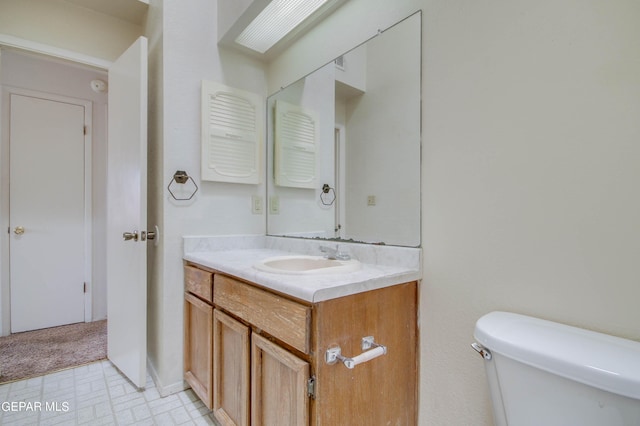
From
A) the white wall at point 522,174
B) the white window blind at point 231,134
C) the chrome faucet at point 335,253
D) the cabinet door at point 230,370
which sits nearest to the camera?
the white wall at point 522,174

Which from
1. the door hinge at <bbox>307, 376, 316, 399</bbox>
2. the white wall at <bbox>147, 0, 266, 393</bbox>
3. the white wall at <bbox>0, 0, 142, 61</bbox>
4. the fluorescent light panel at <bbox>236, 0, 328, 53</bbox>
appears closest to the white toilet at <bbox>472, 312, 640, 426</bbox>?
the door hinge at <bbox>307, 376, 316, 399</bbox>

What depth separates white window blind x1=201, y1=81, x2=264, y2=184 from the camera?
184 centimetres

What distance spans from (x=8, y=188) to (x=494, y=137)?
3505 mm

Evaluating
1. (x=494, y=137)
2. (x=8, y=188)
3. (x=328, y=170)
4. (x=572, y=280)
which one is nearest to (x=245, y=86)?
(x=328, y=170)

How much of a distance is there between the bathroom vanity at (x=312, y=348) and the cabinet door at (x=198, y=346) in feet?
0.19

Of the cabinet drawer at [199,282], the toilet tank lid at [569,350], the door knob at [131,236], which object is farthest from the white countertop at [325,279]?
the door knob at [131,236]

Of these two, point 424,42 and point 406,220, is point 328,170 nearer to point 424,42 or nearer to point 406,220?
point 406,220

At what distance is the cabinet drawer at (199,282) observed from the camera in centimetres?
149

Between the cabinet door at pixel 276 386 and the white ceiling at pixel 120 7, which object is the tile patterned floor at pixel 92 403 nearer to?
the cabinet door at pixel 276 386

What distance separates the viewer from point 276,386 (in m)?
1.04

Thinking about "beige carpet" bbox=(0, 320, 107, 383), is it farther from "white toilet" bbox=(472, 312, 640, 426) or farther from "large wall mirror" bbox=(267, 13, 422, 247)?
"white toilet" bbox=(472, 312, 640, 426)

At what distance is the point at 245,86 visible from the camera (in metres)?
2.03

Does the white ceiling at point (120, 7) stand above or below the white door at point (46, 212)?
above

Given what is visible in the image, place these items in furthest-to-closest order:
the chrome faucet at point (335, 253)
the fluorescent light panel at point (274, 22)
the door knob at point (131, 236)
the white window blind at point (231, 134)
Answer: the white window blind at point (231, 134)
the door knob at point (131, 236)
the fluorescent light panel at point (274, 22)
the chrome faucet at point (335, 253)
